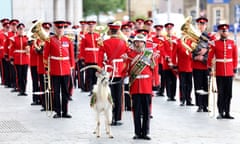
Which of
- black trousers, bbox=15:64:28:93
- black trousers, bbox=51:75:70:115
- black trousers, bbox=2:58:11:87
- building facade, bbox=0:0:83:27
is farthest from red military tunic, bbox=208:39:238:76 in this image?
building facade, bbox=0:0:83:27

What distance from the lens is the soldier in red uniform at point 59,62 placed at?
1369 cm

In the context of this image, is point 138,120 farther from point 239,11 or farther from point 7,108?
point 239,11

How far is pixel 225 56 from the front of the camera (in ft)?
45.5

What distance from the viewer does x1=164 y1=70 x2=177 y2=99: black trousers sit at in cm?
1739

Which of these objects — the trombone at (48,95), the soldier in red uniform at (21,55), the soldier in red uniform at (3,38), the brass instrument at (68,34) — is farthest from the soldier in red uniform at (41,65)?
the soldier in red uniform at (3,38)

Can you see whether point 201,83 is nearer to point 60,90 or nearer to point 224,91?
point 224,91

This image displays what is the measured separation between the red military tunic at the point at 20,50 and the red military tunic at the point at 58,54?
4121 mm

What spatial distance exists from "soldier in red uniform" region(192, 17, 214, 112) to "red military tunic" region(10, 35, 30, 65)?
4845 mm

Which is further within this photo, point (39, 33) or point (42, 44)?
point (42, 44)

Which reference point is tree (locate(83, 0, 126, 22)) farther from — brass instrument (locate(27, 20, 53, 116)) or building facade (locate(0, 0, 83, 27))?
brass instrument (locate(27, 20, 53, 116))

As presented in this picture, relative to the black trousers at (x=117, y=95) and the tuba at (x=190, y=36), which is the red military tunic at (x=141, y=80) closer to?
the black trousers at (x=117, y=95)

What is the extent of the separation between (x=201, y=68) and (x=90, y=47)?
3.75 metres

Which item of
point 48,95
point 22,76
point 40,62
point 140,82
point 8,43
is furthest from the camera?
point 8,43

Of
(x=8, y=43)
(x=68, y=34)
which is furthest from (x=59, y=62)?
(x=8, y=43)
